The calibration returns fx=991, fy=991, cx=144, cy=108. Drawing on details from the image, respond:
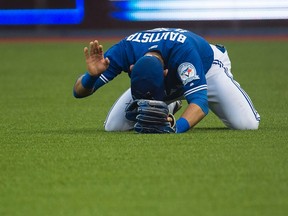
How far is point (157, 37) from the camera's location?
7.62 metres

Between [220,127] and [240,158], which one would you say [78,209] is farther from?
[220,127]

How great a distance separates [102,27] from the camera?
65.1 ft

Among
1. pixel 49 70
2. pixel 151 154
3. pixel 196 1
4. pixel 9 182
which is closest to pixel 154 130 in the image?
pixel 151 154

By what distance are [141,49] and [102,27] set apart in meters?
12.4

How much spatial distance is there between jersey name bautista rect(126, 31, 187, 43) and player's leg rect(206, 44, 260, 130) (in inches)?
20.1

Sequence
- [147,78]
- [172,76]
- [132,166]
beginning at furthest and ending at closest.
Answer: [172,76], [147,78], [132,166]

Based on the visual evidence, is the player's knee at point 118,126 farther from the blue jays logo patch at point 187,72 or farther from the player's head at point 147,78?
the blue jays logo patch at point 187,72

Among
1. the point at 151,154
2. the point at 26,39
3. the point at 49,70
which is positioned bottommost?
the point at 26,39

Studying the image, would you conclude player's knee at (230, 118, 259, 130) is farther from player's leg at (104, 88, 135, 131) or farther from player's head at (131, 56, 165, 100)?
player's head at (131, 56, 165, 100)

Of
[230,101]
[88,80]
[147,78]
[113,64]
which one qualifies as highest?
[147,78]

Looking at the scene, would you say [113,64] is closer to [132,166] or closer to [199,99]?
[199,99]

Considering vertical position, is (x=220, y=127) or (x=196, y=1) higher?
(x=220, y=127)

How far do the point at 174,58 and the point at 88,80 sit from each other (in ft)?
2.27

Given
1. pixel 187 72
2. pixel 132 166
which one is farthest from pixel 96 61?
pixel 132 166
